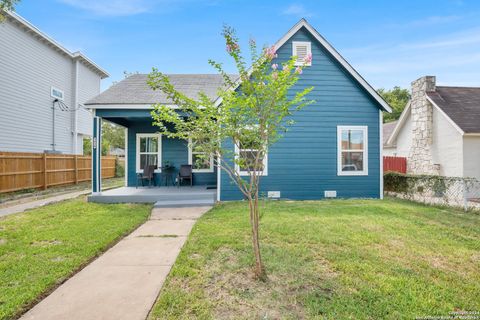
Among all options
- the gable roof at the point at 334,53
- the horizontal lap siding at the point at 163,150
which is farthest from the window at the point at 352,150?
the horizontal lap siding at the point at 163,150

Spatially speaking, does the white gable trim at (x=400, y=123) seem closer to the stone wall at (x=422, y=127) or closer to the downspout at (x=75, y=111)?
the stone wall at (x=422, y=127)

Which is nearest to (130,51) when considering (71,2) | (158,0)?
(71,2)

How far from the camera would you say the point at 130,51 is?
17.8 metres

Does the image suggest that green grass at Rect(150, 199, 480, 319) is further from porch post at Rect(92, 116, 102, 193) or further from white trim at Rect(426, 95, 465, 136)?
white trim at Rect(426, 95, 465, 136)

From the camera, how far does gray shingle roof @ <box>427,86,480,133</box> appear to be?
1057 cm

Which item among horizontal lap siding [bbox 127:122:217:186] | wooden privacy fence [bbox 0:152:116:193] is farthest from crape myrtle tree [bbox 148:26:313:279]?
wooden privacy fence [bbox 0:152:116:193]

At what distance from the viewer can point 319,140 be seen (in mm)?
8789

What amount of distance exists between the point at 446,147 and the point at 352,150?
5.45 metres

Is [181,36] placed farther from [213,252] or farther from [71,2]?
[213,252]

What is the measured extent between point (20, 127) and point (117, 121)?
6.52 m

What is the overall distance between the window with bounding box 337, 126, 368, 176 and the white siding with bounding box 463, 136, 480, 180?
4814 mm

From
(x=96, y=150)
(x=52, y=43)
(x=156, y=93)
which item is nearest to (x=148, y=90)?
(x=156, y=93)

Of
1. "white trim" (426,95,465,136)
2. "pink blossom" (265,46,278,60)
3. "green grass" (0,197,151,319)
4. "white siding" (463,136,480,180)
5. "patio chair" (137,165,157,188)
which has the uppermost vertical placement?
"white trim" (426,95,465,136)

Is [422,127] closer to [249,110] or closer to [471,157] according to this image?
Answer: [471,157]
